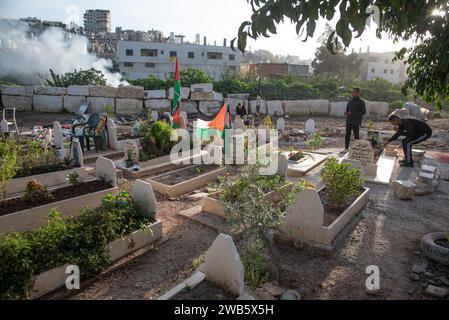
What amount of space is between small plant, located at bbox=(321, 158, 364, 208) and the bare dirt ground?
1.79 feet

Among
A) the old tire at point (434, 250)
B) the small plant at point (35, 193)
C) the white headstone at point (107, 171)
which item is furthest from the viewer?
the white headstone at point (107, 171)

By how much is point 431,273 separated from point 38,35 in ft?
146

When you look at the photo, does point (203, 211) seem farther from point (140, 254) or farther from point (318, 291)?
point (318, 291)

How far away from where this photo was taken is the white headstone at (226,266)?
3.57 m

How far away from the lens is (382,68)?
6606cm

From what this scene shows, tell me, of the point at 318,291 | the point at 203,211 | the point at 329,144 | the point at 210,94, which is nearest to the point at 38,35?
the point at 210,94

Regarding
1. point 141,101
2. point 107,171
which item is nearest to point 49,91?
point 141,101

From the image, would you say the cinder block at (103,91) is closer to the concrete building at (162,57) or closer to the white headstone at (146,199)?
the white headstone at (146,199)

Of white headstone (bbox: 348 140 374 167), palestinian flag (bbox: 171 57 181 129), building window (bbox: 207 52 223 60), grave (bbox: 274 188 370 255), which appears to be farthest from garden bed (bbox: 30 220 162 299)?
building window (bbox: 207 52 223 60)

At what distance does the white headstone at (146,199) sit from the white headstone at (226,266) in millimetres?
1755

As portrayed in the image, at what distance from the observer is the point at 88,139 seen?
997 cm

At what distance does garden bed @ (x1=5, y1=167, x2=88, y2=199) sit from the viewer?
648 cm

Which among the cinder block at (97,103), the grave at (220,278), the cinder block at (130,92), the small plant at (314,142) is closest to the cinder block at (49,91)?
the cinder block at (97,103)
